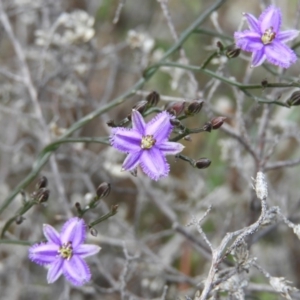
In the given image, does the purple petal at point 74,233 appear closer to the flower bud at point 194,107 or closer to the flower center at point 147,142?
the flower center at point 147,142

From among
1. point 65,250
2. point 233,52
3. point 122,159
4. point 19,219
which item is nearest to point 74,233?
point 65,250

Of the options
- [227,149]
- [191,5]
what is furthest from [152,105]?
[191,5]

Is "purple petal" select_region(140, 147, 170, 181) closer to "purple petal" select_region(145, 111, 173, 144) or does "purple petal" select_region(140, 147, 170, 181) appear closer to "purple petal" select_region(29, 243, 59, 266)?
"purple petal" select_region(145, 111, 173, 144)

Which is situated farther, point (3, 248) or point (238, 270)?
point (3, 248)

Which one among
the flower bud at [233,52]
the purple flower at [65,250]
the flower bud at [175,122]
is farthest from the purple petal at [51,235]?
the flower bud at [233,52]

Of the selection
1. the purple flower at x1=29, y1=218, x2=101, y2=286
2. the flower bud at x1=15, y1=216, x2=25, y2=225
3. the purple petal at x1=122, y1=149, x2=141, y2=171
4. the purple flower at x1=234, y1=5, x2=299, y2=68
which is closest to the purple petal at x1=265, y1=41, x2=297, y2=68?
the purple flower at x1=234, y1=5, x2=299, y2=68

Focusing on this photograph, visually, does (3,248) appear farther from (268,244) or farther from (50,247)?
(50,247)

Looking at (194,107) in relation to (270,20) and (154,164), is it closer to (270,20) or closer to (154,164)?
(154,164)
